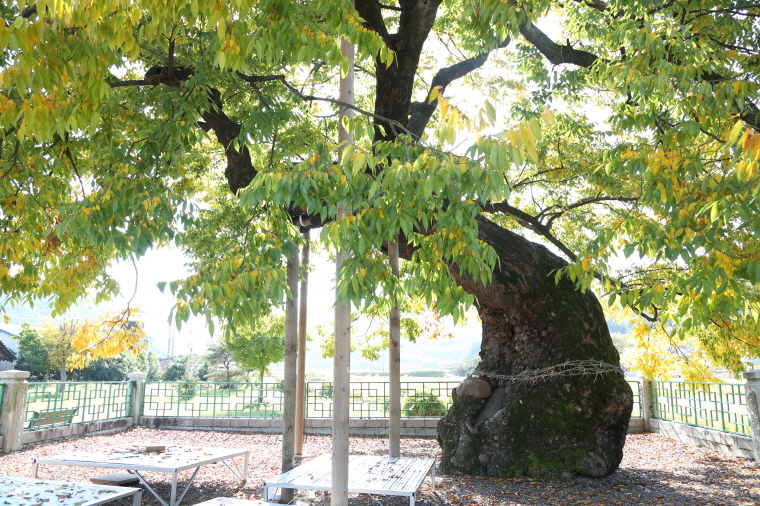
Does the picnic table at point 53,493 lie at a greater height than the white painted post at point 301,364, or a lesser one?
lesser

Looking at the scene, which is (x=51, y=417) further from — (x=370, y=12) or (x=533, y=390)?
(x=370, y=12)

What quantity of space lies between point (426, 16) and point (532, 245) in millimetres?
4128

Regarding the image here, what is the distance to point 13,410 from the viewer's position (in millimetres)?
10023

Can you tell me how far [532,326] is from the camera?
870cm

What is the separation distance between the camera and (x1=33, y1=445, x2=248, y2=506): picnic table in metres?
6.20

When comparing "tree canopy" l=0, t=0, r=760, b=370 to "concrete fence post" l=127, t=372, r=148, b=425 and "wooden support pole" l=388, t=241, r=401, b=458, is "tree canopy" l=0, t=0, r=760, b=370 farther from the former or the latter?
"concrete fence post" l=127, t=372, r=148, b=425

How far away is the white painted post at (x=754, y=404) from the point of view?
8.91 metres

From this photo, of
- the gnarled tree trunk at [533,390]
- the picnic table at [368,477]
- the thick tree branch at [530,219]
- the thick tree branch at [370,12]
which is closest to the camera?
the picnic table at [368,477]

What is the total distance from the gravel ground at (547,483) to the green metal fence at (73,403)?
3.02ft

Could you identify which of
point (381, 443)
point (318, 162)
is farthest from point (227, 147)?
point (381, 443)

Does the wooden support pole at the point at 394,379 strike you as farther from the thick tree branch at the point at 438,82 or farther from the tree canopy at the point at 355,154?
the thick tree branch at the point at 438,82

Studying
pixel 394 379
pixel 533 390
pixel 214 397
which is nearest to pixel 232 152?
pixel 394 379

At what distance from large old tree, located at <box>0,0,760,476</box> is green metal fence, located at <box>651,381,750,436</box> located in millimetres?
1012

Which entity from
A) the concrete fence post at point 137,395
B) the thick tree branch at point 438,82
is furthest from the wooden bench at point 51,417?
the thick tree branch at point 438,82
